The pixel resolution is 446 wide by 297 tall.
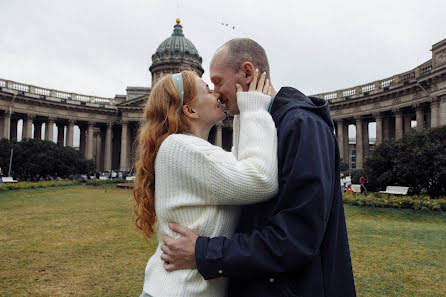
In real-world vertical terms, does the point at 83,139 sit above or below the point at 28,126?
below

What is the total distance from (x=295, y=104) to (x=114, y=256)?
285 inches

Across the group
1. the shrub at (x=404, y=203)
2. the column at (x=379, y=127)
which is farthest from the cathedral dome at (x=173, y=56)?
the shrub at (x=404, y=203)

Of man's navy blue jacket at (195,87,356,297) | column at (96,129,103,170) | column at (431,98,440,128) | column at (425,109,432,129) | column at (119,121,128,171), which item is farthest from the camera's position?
column at (96,129,103,170)

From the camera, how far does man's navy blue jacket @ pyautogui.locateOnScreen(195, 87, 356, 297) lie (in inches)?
75.6

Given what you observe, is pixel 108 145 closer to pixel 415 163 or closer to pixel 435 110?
pixel 435 110

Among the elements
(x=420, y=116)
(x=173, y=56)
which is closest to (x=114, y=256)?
(x=420, y=116)

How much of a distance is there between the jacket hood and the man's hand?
961 millimetres

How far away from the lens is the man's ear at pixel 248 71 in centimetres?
247

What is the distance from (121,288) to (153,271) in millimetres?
4477

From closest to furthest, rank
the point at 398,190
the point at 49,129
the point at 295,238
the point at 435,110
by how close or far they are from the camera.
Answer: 1. the point at 295,238
2. the point at 398,190
3. the point at 435,110
4. the point at 49,129

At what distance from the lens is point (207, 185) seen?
206 centimetres

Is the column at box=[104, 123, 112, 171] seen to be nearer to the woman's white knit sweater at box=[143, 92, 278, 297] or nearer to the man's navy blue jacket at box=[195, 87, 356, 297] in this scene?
the woman's white knit sweater at box=[143, 92, 278, 297]

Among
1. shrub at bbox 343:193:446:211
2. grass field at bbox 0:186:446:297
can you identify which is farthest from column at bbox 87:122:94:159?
shrub at bbox 343:193:446:211

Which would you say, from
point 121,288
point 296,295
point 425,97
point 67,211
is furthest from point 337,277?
point 425,97
